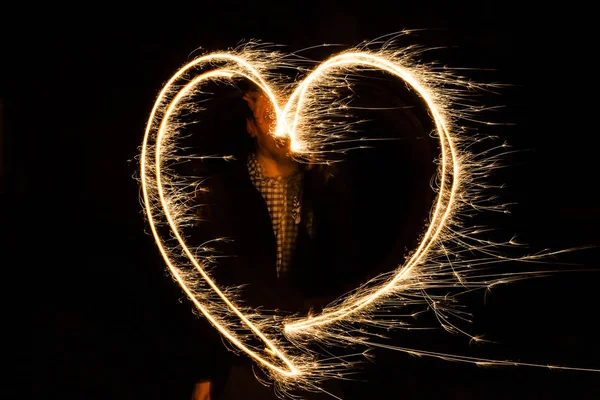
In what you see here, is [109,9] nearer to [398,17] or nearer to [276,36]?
[276,36]

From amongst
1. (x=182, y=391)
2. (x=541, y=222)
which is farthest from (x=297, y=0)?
(x=182, y=391)

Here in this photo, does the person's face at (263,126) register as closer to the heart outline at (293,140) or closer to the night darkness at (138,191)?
the heart outline at (293,140)

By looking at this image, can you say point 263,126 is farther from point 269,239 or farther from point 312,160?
point 269,239

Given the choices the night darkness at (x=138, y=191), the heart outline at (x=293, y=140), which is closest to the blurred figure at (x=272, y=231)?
the heart outline at (x=293, y=140)

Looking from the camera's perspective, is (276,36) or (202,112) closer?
(202,112)

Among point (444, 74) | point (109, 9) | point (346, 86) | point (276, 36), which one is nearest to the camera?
point (346, 86)

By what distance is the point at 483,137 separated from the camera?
5.82ft

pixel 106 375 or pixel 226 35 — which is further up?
pixel 226 35

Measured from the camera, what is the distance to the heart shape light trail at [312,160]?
1596 mm

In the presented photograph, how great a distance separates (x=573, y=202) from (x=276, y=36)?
3.80 feet

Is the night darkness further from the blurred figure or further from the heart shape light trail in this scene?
the blurred figure

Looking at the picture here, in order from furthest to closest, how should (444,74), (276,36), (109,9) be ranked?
1. (109,9)
2. (276,36)
3. (444,74)

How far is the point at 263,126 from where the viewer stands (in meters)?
1.70

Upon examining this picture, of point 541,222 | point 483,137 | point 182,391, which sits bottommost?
point 182,391
